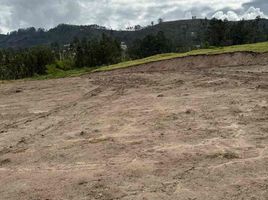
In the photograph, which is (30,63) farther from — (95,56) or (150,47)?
(150,47)

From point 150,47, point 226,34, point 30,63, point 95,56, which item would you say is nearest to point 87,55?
point 95,56

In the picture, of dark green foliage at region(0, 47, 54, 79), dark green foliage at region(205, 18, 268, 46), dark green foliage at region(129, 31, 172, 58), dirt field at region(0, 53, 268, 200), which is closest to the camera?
dirt field at region(0, 53, 268, 200)

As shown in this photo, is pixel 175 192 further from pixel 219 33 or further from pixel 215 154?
pixel 219 33

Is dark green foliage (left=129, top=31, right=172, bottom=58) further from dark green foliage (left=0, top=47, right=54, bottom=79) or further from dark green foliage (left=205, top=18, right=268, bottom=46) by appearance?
dark green foliage (left=0, top=47, right=54, bottom=79)

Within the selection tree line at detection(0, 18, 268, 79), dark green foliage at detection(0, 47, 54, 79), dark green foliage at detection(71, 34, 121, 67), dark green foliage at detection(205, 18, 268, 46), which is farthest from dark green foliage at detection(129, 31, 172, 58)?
dark green foliage at detection(0, 47, 54, 79)

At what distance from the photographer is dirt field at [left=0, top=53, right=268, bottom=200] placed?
718cm

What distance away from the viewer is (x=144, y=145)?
976 centimetres

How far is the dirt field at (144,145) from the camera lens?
718 cm

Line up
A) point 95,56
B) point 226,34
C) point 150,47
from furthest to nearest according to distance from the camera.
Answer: point 150,47 < point 226,34 < point 95,56

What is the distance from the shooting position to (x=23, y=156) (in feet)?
32.7

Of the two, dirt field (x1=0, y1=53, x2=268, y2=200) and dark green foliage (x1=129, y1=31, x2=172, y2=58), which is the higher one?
dark green foliage (x1=129, y1=31, x2=172, y2=58)

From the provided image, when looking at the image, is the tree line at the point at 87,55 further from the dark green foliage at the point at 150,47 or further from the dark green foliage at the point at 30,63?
the dark green foliage at the point at 150,47

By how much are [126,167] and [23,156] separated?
2891 mm

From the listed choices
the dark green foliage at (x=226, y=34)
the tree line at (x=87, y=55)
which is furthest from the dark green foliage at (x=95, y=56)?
the dark green foliage at (x=226, y=34)
